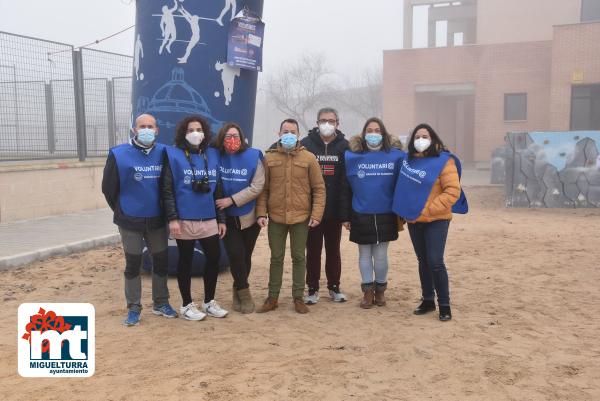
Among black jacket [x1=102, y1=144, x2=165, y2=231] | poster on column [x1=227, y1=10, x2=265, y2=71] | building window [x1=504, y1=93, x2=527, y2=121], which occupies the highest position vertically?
building window [x1=504, y1=93, x2=527, y2=121]

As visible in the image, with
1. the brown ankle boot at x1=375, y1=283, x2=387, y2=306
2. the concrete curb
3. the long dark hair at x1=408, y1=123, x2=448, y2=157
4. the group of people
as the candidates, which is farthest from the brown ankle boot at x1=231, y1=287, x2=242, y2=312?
the concrete curb

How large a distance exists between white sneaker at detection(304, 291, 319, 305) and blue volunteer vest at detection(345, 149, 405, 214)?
0.99 metres

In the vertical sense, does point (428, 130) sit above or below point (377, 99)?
below

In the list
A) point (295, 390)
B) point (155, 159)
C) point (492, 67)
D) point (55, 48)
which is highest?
point (492, 67)

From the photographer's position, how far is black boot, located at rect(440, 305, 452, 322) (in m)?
5.05

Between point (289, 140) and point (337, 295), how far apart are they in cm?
162

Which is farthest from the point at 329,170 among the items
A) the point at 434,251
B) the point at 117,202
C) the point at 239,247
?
the point at 117,202

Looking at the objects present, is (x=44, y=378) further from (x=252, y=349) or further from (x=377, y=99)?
(x=377, y=99)

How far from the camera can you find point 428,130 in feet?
16.5

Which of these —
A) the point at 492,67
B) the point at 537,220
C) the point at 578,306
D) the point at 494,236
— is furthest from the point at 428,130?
the point at 492,67

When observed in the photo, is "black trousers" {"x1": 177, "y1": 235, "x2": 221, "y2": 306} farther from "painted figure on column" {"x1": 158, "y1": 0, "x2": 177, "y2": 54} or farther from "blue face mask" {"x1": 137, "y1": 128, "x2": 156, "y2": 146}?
"painted figure on column" {"x1": 158, "y1": 0, "x2": 177, "y2": 54}

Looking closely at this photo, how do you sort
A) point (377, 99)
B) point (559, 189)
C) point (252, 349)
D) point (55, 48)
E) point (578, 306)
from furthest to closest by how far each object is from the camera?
point (377, 99), point (559, 189), point (55, 48), point (578, 306), point (252, 349)

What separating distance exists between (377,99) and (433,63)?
1620 inches

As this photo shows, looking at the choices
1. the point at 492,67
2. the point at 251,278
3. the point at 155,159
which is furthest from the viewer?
the point at 492,67
